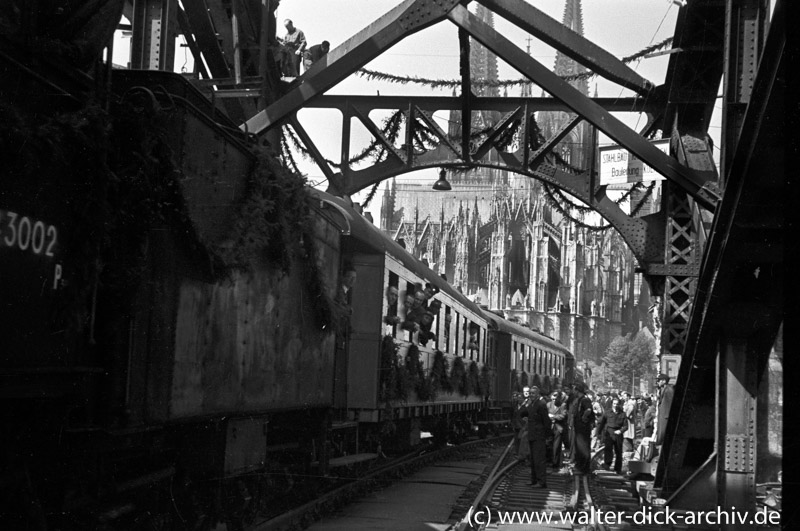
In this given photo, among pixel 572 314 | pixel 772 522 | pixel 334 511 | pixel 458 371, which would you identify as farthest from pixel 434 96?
pixel 572 314

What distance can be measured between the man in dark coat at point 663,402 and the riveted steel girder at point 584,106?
2.94 metres

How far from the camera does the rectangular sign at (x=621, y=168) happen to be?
1639cm

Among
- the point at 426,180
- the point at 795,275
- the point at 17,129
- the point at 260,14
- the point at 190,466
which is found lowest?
the point at 190,466

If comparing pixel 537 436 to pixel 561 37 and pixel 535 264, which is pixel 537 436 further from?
pixel 535 264

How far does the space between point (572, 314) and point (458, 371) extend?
9375 centimetres

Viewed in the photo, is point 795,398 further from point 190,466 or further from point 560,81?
point 560,81

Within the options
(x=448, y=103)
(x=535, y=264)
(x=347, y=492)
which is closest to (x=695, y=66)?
(x=448, y=103)

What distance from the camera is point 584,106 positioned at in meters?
14.3

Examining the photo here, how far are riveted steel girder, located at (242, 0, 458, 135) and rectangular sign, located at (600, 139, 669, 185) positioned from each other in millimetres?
4122

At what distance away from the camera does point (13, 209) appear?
4488mm

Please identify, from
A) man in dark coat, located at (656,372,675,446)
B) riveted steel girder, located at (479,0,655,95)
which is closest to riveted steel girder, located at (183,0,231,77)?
riveted steel girder, located at (479,0,655,95)

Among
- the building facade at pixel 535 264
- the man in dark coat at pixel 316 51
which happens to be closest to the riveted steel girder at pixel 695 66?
the man in dark coat at pixel 316 51

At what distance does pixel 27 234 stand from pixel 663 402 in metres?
12.0

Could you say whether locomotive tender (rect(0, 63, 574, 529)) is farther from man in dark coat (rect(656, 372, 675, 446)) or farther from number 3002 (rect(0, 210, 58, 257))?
man in dark coat (rect(656, 372, 675, 446))
